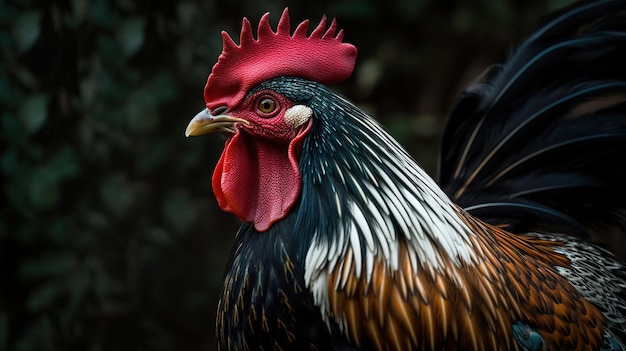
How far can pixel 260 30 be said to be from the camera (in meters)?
2.14

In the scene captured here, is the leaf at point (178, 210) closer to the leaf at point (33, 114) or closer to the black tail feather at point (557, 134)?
the leaf at point (33, 114)

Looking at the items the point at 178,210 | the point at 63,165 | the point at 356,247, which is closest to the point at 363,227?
the point at 356,247

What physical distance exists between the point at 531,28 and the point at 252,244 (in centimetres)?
162

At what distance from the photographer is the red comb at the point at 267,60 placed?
2.09 metres

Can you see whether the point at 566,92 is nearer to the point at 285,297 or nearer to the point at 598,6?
the point at 598,6

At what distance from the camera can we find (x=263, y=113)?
2.08 m

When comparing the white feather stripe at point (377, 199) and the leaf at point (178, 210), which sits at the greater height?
the white feather stripe at point (377, 199)

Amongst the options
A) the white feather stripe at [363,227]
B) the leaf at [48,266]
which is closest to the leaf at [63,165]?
the leaf at [48,266]

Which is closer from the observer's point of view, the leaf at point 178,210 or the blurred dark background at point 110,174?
the blurred dark background at point 110,174

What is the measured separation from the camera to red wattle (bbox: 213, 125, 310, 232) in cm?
211

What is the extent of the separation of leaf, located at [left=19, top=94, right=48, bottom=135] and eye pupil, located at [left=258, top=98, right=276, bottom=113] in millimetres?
2277

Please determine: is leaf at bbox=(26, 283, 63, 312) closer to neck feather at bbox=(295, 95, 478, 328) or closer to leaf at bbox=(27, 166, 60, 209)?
leaf at bbox=(27, 166, 60, 209)

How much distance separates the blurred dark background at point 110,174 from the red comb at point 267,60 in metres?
2.01

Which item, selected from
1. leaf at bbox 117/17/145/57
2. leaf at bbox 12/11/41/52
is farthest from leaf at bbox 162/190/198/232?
leaf at bbox 12/11/41/52
